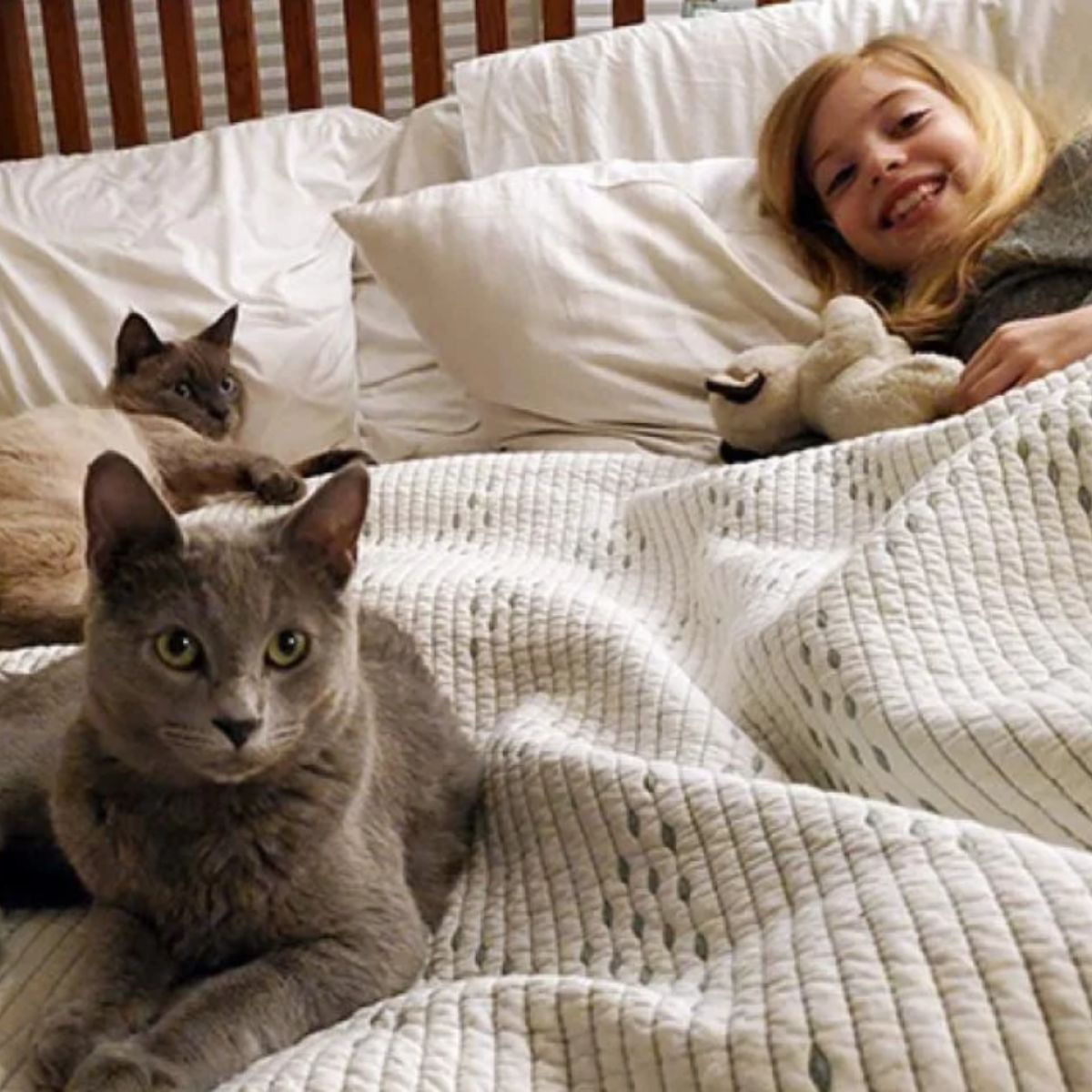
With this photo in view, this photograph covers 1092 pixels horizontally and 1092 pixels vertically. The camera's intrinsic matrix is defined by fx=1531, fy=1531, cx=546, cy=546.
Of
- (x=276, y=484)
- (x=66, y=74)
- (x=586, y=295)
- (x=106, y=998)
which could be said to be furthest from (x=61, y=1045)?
(x=66, y=74)

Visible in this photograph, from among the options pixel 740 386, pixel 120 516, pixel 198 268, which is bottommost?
pixel 198 268

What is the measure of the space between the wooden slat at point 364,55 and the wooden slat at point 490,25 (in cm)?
16

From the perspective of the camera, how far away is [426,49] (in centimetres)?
241

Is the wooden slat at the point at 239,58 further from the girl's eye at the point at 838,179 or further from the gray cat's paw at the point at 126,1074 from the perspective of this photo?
the gray cat's paw at the point at 126,1074

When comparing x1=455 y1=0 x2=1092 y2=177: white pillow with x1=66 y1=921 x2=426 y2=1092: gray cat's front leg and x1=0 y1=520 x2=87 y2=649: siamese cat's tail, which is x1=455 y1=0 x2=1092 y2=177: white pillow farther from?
x1=66 y1=921 x2=426 y2=1092: gray cat's front leg

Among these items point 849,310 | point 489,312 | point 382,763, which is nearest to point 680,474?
point 849,310

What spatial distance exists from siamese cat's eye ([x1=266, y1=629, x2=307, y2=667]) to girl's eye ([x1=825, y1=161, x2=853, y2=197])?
118 centimetres

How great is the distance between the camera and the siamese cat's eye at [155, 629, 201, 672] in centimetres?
87

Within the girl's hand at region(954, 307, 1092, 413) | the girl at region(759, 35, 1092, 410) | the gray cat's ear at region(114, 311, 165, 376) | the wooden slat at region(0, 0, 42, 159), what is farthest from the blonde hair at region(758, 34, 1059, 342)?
the wooden slat at region(0, 0, 42, 159)

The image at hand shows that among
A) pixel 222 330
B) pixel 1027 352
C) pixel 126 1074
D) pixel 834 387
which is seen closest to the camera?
pixel 126 1074

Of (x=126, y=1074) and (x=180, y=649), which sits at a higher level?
(x=180, y=649)

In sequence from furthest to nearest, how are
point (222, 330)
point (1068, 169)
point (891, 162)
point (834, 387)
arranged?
1. point (222, 330)
2. point (891, 162)
3. point (1068, 169)
4. point (834, 387)

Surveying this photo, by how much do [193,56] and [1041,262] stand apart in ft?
4.80

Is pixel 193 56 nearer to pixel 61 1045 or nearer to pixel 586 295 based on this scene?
pixel 586 295
